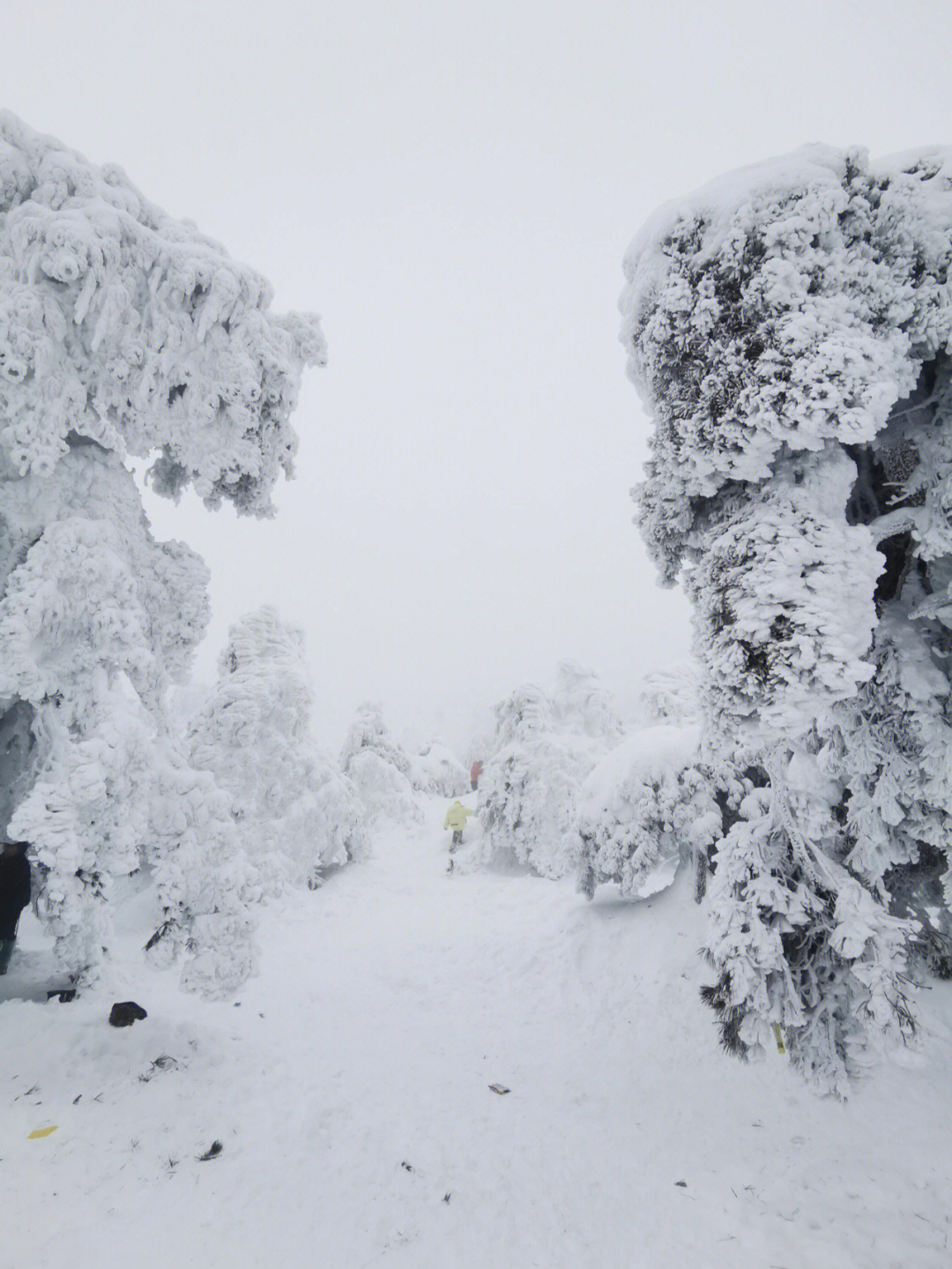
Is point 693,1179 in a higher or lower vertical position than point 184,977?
lower

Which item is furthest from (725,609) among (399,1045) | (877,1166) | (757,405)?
(399,1045)

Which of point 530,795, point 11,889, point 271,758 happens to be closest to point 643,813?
point 530,795

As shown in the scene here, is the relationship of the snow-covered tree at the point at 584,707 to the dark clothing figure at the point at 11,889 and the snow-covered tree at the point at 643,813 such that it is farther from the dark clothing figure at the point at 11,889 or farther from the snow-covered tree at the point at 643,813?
the dark clothing figure at the point at 11,889

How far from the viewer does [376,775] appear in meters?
21.7

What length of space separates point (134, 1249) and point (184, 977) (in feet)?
7.66

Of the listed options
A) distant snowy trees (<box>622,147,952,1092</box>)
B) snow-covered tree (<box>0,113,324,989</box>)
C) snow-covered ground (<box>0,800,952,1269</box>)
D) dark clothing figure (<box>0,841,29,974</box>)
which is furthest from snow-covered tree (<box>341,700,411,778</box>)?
distant snowy trees (<box>622,147,952,1092</box>)

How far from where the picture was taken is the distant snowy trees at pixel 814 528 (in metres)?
4.08

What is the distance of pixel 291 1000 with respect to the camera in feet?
27.7

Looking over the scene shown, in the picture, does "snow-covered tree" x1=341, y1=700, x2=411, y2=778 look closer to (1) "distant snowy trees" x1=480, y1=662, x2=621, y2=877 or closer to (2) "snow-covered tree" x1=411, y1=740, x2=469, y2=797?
(1) "distant snowy trees" x1=480, y1=662, x2=621, y2=877

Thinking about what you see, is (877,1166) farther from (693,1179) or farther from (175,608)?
(175,608)

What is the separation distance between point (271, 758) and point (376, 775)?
27.2 feet

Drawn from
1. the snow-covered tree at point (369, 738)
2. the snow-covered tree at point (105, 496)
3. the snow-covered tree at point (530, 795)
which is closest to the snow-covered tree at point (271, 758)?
the snow-covered tree at point (530, 795)

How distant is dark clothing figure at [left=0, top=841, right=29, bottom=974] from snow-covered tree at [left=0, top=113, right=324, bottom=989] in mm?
571

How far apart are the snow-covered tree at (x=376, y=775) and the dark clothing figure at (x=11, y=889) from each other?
14158 mm
